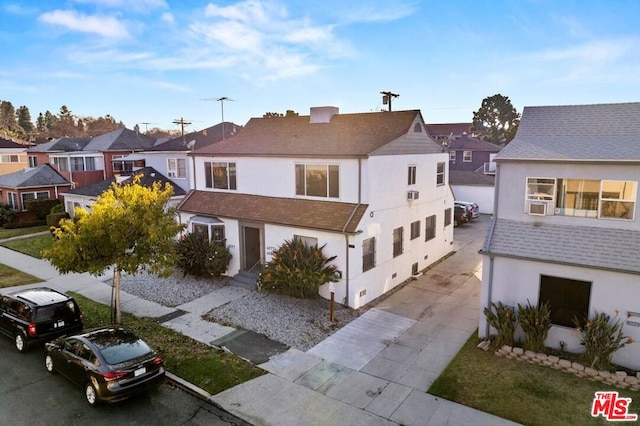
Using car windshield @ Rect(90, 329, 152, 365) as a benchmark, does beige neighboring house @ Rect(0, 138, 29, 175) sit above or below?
above

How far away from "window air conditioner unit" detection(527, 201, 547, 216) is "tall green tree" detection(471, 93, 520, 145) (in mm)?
67819

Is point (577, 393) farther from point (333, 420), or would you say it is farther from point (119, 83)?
point (119, 83)

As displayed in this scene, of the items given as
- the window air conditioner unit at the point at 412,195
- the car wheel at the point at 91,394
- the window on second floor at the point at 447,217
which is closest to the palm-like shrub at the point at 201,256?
the window air conditioner unit at the point at 412,195

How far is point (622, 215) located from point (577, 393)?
17.9 feet

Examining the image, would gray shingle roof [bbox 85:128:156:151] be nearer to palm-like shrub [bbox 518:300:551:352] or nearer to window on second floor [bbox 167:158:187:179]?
window on second floor [bbox 167:158:187:179]

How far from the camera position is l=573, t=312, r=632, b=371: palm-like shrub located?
1154 cm

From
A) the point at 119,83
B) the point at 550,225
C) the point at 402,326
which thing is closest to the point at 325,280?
the point at 402,326

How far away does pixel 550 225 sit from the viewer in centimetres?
1349

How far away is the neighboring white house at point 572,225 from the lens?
1206 centimetres

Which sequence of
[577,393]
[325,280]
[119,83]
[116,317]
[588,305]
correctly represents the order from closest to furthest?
[577,393]
[588,305]
[116,317]
[325,280]
[119,83]

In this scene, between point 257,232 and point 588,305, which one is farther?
point 257,232

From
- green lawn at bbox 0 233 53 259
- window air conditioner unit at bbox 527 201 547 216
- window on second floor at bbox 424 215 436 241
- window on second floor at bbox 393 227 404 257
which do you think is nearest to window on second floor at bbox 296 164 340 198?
window on second floor at bbox 393 227 404 257

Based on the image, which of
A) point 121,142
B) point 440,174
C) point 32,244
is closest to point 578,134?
point 440,174

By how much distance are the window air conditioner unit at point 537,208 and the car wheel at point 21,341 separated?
16.5 meters
